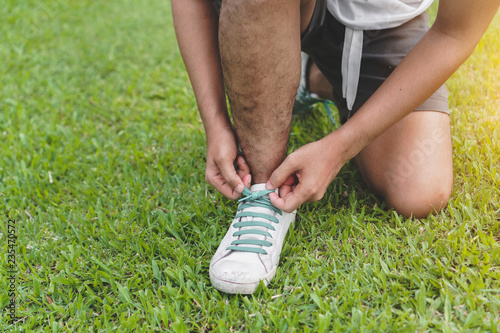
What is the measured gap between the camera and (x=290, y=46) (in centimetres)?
144

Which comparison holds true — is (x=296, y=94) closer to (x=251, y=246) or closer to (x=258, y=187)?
(x=258, y=187)

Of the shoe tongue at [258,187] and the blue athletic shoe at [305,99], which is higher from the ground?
the shoe tongue at [258,187]

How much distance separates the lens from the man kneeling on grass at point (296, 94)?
54.2 inches

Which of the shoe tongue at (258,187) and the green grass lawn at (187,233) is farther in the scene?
the shoe tongue at (258,187)

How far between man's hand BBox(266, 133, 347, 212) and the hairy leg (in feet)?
0.31

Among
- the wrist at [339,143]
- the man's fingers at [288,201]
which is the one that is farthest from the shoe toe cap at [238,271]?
the wrist at [339,143]

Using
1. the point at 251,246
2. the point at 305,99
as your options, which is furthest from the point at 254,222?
the point at 305,99

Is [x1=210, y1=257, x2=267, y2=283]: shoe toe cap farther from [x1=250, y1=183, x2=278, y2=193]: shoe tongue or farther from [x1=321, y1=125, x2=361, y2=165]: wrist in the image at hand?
[x1=321, y1=125, x2=361, y2=165]: wrist

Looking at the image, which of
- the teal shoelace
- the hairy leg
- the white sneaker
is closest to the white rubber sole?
the white sneaker

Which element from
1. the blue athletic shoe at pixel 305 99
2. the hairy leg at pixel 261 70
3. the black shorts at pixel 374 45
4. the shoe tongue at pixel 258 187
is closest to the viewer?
the hairy leg at pixel 261 70

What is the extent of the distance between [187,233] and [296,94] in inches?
26.5

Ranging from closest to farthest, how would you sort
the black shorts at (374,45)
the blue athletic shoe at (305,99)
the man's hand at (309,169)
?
the man's hand at (309,169)
the black shorts at (374,45)
the blue athletic shoe at (305,99)

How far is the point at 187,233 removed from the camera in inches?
69.3

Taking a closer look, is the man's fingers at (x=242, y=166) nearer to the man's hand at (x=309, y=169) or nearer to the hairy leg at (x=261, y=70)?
the hairy leg at (x=261, y=70)
